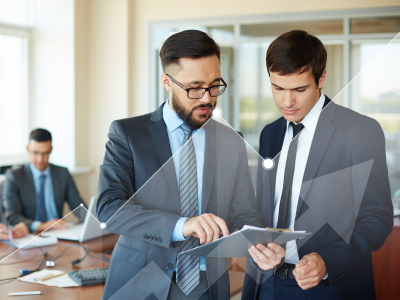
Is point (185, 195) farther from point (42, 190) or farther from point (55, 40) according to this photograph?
point (55, 40)

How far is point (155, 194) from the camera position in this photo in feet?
3.71

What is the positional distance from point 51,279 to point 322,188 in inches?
48.2

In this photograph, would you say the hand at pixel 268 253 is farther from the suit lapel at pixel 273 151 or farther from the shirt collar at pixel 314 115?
the shirt collar at pixel 314 115

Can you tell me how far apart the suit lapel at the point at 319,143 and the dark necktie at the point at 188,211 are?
0.87 ft

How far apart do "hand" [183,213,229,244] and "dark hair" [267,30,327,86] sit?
1.21 feet

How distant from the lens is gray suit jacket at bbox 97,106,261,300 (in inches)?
43.9

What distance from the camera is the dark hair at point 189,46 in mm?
1122

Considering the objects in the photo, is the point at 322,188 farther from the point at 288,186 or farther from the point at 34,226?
the point at 34,226

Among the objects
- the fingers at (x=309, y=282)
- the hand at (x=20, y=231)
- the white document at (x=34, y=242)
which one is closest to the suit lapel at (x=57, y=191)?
the hand at (x=20, y=231)

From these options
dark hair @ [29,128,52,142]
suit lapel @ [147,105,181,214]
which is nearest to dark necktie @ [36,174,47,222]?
dark hair @ [29,128,52,142]

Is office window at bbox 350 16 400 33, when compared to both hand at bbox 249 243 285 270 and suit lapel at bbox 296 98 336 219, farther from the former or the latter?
hand at bbox 249 243 285 270

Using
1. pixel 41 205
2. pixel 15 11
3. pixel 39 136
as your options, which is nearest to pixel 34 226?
pixel 41 205

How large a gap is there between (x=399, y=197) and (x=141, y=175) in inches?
24.9

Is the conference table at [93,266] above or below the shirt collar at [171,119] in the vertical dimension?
below
